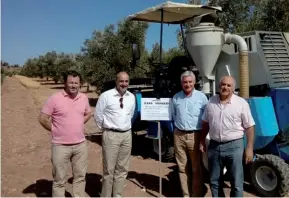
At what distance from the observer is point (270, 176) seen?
199 inches

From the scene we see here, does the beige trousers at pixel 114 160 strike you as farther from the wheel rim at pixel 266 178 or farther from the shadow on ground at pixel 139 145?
the shadow on ground at pixel 139 145

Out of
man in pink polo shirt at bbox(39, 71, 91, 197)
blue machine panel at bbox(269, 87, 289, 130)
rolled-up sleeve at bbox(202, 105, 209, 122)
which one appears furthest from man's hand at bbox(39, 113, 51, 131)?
blue machine panel at bbox(269, 87, 289, 130)

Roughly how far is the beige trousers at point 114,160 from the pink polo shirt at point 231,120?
1.27 metres

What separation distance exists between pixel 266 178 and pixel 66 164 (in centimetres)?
284

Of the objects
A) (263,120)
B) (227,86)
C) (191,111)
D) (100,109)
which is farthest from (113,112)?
(263,120)

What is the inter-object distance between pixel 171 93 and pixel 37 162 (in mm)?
3007

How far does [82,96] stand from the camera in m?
4.60

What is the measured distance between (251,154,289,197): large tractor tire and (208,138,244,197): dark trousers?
1.00 meters

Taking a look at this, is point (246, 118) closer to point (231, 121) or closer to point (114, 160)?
point (231, 121)

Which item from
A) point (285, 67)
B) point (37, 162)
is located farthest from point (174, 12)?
point (37, 162)

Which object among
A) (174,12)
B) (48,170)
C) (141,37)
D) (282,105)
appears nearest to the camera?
(282,105)

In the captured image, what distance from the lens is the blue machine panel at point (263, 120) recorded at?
498cm

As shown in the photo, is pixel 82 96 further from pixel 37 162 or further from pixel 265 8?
pixel 265 8

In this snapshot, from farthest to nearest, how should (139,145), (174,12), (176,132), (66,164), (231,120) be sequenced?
(139,145), (174,12), (176,132), (66,164), (231,120)
